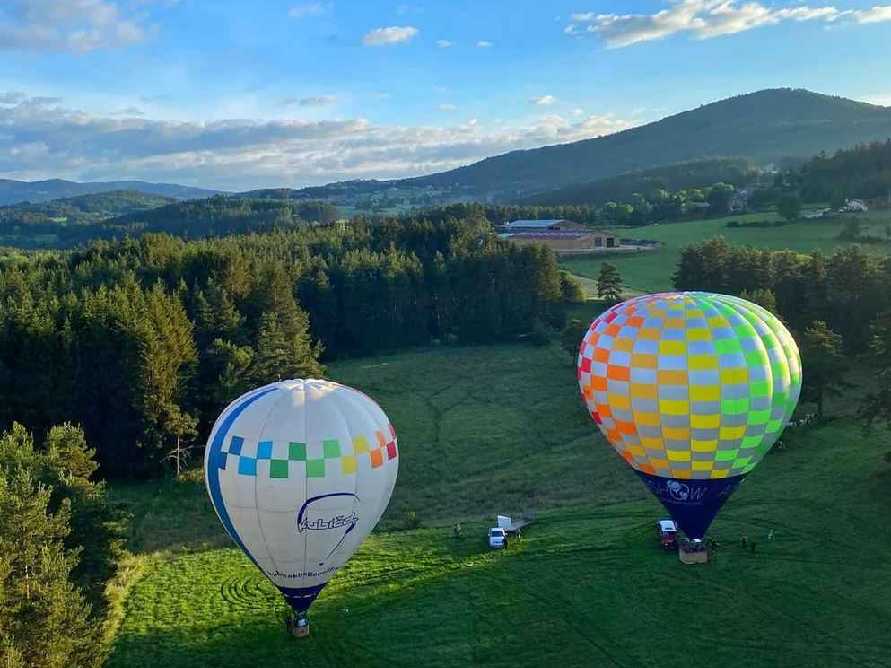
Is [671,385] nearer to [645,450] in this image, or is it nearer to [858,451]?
[645,450]

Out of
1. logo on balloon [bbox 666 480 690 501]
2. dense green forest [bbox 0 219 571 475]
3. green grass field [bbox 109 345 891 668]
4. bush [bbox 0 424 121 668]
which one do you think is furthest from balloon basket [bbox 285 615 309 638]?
dense green forest [bbox 0 219 571 475]

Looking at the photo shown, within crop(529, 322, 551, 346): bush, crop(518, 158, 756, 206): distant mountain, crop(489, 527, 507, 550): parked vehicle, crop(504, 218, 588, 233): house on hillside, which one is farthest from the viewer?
crop(518, 158, 756, 206): distant mountain

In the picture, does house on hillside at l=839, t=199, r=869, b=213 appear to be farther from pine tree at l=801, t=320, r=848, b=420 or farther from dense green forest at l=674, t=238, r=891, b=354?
pine tree at l=801, t=320, r=848, b=420

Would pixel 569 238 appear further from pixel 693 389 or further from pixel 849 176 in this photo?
pixel 693 389

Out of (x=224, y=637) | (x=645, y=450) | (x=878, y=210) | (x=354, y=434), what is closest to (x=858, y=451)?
(x=645, y=450)

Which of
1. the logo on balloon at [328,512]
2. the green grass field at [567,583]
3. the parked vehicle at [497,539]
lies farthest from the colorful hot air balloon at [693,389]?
the logo on balloon at [328,512]

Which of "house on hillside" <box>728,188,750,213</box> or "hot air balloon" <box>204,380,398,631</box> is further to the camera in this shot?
"house on hillside" <box>728,188,750,213</box>

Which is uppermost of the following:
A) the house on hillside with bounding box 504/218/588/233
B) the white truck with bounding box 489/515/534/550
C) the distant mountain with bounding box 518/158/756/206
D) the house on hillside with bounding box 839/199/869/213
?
the distant mountain with bounding box 518/158/756/206
